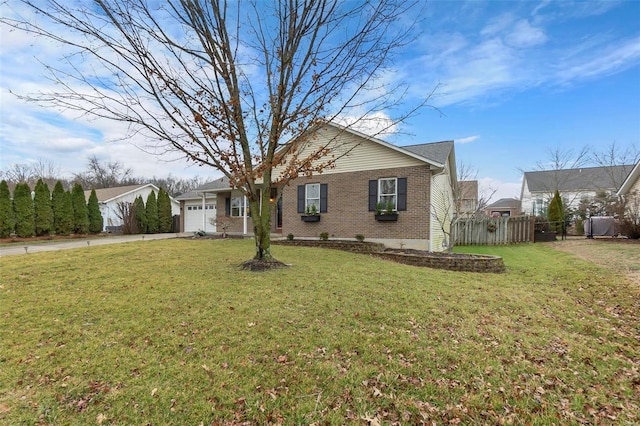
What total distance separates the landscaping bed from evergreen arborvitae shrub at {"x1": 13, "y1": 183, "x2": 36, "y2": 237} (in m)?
17.1

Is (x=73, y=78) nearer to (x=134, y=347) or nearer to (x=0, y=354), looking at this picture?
(x=0, y=354)

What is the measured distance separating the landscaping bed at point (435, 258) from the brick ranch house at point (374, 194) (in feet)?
4.33

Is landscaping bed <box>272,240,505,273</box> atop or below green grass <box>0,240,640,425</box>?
atop

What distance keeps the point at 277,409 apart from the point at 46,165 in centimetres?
5489

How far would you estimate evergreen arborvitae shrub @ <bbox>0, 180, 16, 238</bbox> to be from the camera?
612 inches

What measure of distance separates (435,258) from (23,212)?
21120mm

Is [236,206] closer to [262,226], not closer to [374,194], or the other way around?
[374,194]

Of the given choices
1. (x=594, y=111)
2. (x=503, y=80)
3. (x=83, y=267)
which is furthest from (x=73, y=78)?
(x=594, y=111)

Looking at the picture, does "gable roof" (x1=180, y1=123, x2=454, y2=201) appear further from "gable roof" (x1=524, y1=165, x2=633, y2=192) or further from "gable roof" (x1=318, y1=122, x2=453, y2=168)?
"gable roof" (x1=524, y1=165, x2=633, y2=192)

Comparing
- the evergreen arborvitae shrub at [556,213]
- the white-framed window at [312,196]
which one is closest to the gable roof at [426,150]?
the white-framed window at [312,196]

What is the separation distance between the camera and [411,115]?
6.83 m

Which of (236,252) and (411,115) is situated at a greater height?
(411,115)

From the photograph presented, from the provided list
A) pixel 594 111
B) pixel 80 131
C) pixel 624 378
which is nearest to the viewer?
pixel 624 378

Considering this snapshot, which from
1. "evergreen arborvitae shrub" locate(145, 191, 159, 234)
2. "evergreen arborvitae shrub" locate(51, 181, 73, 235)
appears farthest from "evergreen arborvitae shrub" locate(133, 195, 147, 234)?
"evergreen arborvitae shrub" locate(51, 181, 73, 235)
